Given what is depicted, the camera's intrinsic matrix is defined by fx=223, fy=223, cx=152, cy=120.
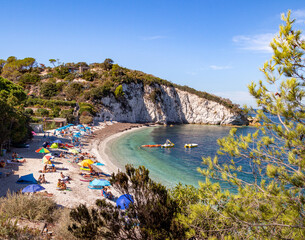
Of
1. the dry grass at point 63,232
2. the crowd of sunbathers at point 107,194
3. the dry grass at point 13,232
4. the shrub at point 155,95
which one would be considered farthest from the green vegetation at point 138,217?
the shrub at point 155,95

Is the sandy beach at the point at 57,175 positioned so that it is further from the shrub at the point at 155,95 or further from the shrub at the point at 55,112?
the shrub at the point at 155,95

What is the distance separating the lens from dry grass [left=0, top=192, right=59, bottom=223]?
10.6 meters

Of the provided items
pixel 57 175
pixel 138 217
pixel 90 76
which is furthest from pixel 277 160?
pixel 90 76

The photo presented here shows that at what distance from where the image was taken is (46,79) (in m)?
83.4

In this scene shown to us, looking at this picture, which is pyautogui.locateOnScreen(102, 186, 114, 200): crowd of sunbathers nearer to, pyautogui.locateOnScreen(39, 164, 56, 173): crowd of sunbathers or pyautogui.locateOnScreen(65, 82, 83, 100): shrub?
pyautogui.locateOnScreen(39, 164, 56, 173): crowd of sunbathers

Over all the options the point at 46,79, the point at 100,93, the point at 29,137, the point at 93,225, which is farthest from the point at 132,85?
the point at 93,225

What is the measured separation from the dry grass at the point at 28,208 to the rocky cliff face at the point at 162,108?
59080 millimetres

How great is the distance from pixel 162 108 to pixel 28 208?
269 ft

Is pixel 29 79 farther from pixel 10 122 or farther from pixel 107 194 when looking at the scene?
pixel 107 194

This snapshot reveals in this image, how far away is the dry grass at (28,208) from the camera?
10.6m

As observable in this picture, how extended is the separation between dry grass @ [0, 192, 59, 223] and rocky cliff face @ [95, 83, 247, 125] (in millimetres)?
59080

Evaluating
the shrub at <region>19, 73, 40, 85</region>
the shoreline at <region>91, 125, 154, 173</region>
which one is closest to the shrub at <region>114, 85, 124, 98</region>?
the shrub at <region>19, 73, 40, 85</region>

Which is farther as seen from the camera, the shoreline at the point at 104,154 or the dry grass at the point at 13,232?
the shoreline at the point at 104,154

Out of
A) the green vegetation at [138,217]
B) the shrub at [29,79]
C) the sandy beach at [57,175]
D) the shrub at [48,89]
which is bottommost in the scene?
the sandy beach at [57,175]
